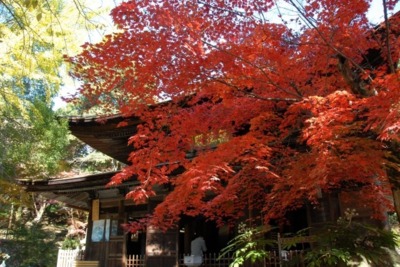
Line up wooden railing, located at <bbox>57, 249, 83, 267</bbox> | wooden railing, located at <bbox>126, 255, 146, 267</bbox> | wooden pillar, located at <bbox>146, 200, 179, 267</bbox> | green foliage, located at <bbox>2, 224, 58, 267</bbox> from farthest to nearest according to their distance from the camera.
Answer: green foliage, located at <bbox>2, 224, 58, 267</bbox>
wooden railing, located at <bbox>57, 249, 83, 267</bbox>
wooden railing, located at <bbox>126, 255, 146, 267</bbox>
wooden pillar, located at <bbox>146, 200, 179, 267</bbox>

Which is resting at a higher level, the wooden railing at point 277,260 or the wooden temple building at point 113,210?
the wooden temple building at point 113,210

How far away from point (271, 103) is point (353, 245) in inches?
146

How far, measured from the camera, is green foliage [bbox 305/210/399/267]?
21.8 ft

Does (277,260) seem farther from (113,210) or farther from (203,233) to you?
(113,210)

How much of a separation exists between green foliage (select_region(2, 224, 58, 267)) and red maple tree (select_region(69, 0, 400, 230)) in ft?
44.8

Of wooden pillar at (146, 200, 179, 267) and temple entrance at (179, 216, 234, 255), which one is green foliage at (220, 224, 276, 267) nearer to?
wooden pillar at (146, 200, 179, 267)

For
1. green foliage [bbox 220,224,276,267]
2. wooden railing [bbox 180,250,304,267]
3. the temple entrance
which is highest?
the temple entrance

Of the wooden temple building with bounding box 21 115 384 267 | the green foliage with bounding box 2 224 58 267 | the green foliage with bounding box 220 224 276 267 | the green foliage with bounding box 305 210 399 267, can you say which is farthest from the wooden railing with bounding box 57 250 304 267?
the green foliage with bounding box 2 224 58 267

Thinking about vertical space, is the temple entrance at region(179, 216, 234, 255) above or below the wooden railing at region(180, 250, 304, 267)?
above

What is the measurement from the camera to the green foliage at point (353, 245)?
21.8 ft

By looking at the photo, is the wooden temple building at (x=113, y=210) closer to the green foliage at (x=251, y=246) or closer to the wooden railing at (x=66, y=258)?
the green foliage at (x=251, y=246)

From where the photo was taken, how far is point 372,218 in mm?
8281

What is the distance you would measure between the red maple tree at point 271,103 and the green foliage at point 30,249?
1365cm

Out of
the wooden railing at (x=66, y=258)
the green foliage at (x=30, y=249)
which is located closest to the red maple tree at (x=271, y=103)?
the wooden railing at (x=66, y=258)
